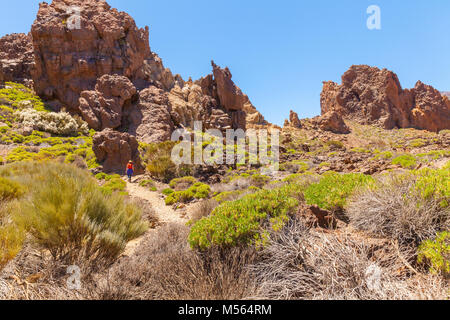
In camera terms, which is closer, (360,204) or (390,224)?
(390,224)

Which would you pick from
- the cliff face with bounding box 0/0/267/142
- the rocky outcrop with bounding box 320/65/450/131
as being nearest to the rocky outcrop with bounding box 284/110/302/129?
the rocky outcrop with bounding box 320/65/450/131

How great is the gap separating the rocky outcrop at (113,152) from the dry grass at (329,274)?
1424 cm

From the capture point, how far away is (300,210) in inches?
134

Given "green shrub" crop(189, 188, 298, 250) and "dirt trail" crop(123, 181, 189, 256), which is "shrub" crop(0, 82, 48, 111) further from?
"green shrub" crop(189, 188, 298, 250)

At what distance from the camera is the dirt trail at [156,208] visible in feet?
19.3

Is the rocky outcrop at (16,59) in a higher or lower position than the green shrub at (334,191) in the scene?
higher

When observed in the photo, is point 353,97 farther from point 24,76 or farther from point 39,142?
point 24,76

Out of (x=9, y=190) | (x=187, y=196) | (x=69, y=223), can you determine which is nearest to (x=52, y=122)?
(x=187, y=196)

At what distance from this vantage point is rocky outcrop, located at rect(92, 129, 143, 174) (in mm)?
14906

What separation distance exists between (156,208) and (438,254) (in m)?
8.84

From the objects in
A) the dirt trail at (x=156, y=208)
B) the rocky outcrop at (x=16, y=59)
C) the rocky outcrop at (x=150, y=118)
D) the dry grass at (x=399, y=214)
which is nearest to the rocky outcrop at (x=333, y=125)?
the rocky outcrop at (x=150, y=118)

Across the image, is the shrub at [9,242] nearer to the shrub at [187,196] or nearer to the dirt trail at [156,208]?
the dirt trail at [156,208]
